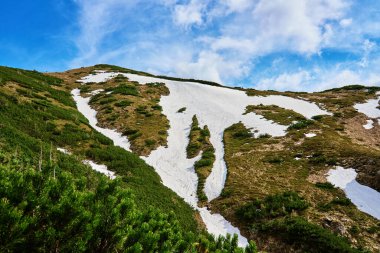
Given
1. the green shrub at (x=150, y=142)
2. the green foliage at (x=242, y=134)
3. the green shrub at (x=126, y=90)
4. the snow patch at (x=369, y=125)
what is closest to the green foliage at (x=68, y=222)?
the green shrub at (x=150, y=142)

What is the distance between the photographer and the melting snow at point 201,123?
25.0 metres

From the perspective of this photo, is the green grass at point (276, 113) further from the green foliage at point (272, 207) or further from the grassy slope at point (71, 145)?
the grassy slope at point (71, 145)

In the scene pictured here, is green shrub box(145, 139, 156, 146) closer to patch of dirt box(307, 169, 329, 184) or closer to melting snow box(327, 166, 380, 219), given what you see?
patch of dirt box(307, 169, 329, 184)

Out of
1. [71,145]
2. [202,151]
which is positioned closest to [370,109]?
[202,151]

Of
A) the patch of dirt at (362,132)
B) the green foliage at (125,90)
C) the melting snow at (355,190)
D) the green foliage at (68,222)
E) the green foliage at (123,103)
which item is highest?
the green foliage at (68,222)

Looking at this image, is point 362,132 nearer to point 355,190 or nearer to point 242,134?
point 242,134

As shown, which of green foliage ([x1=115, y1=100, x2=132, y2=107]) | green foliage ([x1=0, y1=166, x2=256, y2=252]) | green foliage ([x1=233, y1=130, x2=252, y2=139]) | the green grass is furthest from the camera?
green foliage ([x1=115, y1=100, x2=132, y2=107])

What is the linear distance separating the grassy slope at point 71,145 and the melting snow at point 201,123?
1943 millimetres

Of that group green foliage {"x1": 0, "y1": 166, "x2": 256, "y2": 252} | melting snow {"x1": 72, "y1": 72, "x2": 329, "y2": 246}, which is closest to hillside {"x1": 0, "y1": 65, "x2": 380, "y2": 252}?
green foliage {"x1": 0, "y1": 166, "x2": 256, "y2": 252}

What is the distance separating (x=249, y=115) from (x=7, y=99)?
2895 cm

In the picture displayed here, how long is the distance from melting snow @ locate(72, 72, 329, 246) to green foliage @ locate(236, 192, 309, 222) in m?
1.36

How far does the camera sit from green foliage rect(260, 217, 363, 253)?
631 inches

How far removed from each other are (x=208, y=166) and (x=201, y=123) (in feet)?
45.7

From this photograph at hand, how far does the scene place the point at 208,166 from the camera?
28906 mm
